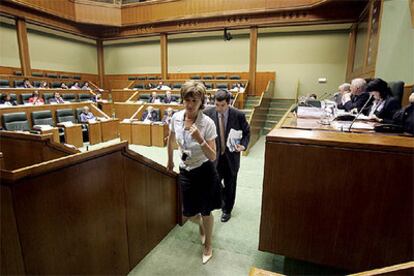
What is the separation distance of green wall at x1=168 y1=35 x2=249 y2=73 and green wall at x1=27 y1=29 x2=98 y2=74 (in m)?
3.92

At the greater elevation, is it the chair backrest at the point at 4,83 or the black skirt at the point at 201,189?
the chair backrest at the point at 4,83

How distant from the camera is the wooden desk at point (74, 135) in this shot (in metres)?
5.09

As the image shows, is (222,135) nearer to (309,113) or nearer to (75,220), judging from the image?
(309,113)

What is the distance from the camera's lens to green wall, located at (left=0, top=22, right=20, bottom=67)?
8.58 m

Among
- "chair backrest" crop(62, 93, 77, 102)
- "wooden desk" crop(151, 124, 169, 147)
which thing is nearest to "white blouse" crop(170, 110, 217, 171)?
"wooden desk" crop(151, 124, 169, 147)

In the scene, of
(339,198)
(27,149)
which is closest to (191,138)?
(339,198)

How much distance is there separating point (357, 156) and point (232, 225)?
4.77 feet

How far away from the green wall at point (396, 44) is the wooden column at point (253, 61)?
4663 mm

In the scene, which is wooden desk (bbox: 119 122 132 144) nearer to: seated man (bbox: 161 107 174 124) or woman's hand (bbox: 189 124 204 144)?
seated man (bbox: 161 107 174 124)

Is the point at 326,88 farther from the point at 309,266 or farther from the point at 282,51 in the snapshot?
the point at 309,266

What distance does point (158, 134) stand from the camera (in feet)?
18.1

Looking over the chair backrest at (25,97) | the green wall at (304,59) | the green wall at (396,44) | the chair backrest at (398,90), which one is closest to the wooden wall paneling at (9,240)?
the chair backrest at (398,90)

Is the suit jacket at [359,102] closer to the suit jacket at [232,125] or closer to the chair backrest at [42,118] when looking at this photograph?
the suit jacket at [232,125]

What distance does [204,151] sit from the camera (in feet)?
4.86
